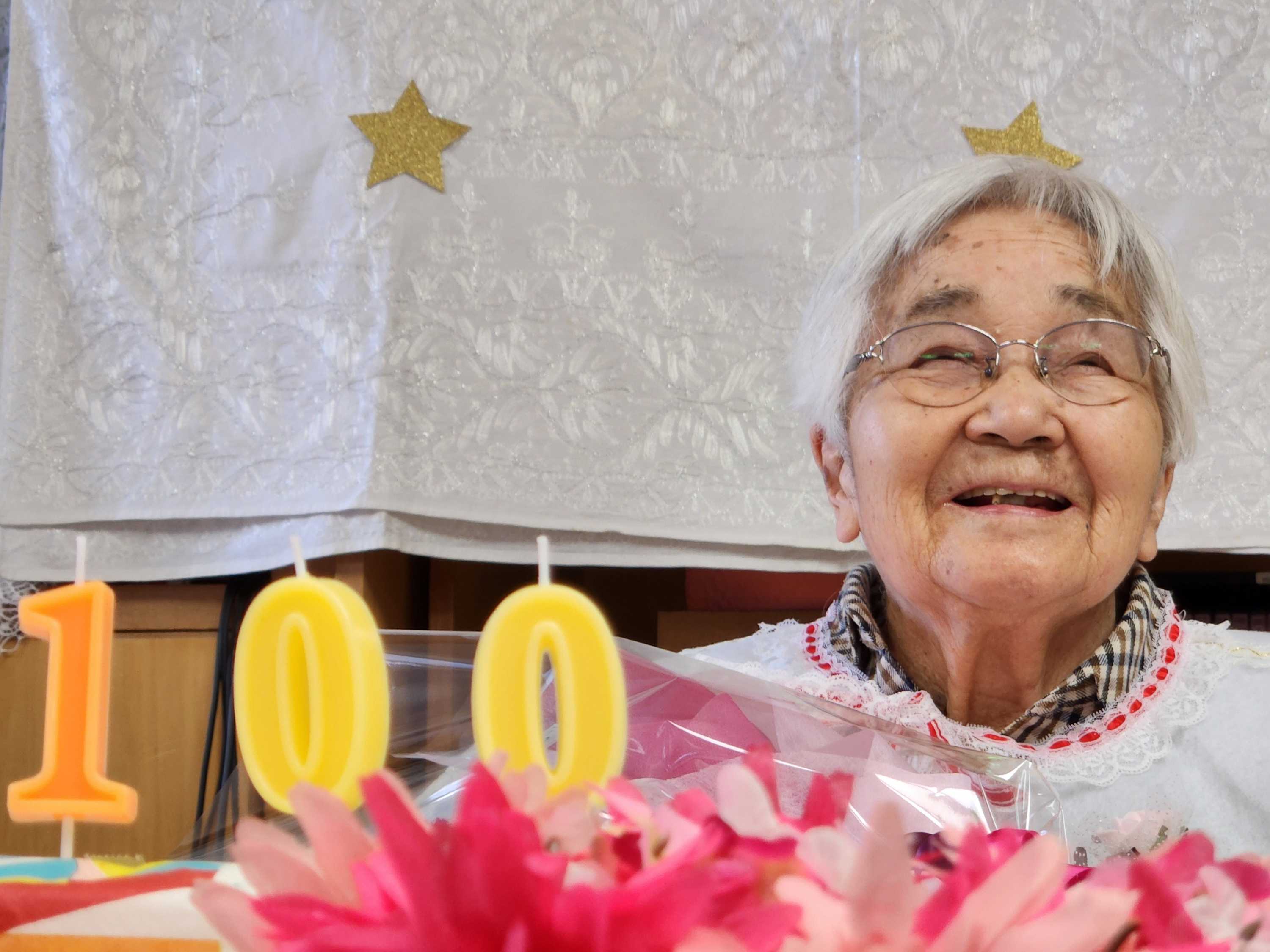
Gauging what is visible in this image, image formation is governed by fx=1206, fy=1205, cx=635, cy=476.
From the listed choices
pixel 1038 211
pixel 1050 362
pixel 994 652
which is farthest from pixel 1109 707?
pixel 1038 211

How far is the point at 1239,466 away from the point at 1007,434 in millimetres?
772

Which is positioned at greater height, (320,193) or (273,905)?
(320,193)

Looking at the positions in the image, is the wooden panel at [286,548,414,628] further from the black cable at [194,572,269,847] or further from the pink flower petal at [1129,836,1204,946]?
the pink flower petal at [1129,836,1204,946]

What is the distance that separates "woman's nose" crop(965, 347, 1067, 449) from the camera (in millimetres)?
1003

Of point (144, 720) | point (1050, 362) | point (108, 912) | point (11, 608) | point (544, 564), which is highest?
point (1050, 362)

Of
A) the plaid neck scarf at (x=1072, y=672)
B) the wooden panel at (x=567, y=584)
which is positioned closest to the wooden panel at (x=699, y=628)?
the wooden panel at (x=567, y=584)

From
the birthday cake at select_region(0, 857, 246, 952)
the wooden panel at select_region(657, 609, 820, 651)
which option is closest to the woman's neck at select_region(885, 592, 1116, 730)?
the wooden panel at select_region(657, 609, 820, 651)

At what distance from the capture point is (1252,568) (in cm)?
171

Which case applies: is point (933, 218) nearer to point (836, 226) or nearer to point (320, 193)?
point (836, 226)

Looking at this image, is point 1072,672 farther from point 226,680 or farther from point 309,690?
point 226,680

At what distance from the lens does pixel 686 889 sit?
23cm

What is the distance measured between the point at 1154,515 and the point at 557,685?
88 centimetres

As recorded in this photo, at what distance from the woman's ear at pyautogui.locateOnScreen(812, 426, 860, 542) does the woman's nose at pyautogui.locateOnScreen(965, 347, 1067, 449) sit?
0.16m

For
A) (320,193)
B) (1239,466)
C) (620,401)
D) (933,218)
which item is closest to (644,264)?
(620,401)
